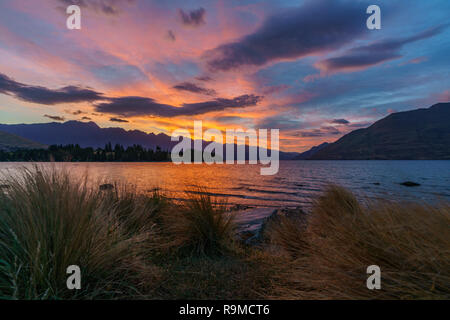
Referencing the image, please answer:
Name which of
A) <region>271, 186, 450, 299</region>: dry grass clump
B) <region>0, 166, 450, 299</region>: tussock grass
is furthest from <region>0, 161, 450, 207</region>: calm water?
<region>0, 166, 450, 299</region>: tussock grass

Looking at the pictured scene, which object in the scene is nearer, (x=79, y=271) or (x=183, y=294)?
(x=79, y=271)

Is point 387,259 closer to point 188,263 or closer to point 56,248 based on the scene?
point 188,263

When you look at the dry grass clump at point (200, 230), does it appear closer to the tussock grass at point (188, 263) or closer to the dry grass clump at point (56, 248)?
the tussock grass at point (188, 263)

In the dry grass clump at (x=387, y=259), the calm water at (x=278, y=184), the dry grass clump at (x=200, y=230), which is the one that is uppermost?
the dry grass clump at (x=387, y=259)

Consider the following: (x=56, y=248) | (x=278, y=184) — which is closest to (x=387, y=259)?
(x=56, y=248)

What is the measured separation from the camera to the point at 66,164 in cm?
397

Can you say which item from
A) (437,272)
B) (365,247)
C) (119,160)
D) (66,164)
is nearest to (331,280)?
(365,247)

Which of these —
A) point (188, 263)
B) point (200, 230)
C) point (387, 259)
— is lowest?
point (188, 263)

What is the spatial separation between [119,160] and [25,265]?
7128 inches

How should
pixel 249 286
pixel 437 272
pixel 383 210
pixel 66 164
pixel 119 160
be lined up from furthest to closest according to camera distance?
pixel 119 160 → pixel 66 164 → pixel 383 210 → pixel 249 286 → pixel 437 272

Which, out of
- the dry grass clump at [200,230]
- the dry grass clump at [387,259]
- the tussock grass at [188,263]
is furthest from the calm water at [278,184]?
the tussock grass at [188,263]

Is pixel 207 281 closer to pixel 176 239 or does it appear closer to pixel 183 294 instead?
pixel 183 294

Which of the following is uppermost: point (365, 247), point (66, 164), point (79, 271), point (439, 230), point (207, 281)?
point (66, 164)

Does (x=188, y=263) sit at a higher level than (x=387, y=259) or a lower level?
lower
